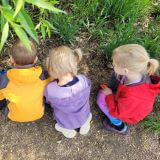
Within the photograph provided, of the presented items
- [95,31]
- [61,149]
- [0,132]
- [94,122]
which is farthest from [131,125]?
[0,132]

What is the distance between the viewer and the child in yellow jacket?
262cm

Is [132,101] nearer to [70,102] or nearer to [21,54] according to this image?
[70,102]

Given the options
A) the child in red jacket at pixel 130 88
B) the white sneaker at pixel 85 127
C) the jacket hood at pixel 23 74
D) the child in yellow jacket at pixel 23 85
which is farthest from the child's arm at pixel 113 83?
the jacket hood at pixel 23 74

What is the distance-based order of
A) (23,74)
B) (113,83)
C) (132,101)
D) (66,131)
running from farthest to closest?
(113,83) → (66,131) → (132,101) → (23,74)

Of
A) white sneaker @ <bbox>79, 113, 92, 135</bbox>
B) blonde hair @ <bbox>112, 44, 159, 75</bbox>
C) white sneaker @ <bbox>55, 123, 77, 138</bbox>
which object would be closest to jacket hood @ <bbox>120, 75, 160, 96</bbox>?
blonde hair @ <bbox>112, 44, 159, 75</bbox>

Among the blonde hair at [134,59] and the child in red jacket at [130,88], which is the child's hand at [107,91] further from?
the blonde hair at [134,59]

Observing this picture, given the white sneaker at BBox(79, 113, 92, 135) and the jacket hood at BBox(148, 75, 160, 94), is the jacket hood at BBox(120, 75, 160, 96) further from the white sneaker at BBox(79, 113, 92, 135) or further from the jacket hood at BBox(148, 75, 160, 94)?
the white sneaker at BBox(79, 113, 92, 135)

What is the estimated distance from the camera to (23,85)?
106 inches

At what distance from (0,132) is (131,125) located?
105 centimetres

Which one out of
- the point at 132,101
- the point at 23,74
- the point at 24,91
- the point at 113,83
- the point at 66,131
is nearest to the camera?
the point at 23,74

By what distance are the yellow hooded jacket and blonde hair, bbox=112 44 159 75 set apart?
55 centimetres

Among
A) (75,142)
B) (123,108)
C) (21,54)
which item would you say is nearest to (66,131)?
(75,142)

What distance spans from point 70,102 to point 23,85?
1.15 ft

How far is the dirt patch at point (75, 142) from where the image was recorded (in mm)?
2988
